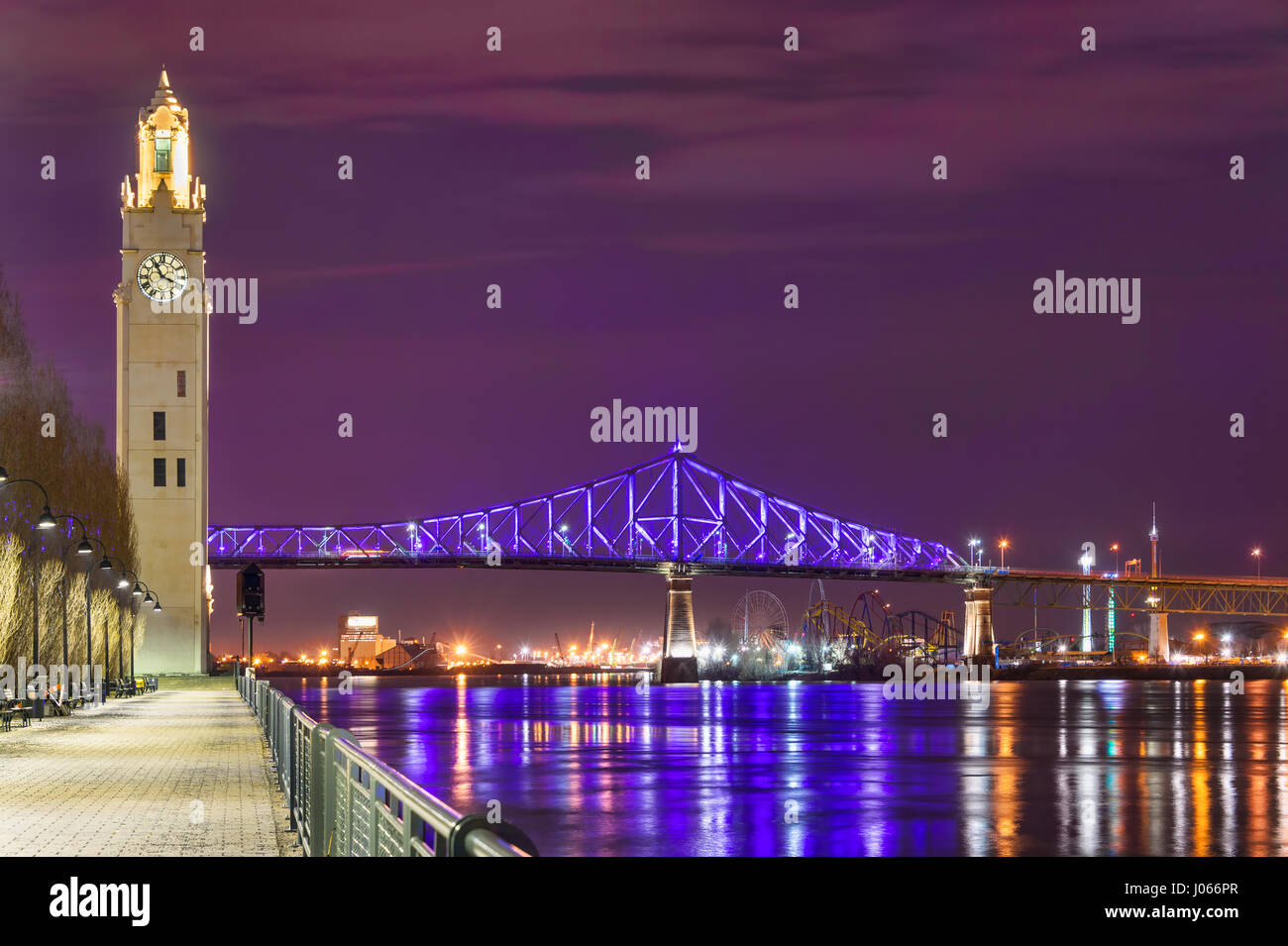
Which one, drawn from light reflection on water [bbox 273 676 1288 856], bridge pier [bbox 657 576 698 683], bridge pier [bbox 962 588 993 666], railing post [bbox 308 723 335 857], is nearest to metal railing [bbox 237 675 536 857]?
railing post [bbox 308 723 335 857]

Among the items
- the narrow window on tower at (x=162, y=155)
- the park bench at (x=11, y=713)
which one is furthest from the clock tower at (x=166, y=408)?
the park bench at (x=11, y=713)

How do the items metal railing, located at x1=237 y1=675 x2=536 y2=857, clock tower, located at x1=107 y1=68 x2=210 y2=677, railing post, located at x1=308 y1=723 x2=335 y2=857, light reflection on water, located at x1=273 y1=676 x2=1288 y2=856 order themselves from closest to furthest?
metal railing, located at x1=237 y1=675 x2=536 y2=857 → railing post, located at x1=308 y1=723 x2=335 y2=857 → light reflection on water, located at x1=273 y1=676 x2=1288 y2=856 → clock tower, located at x1=107 y1=68 x2=210 y2=677

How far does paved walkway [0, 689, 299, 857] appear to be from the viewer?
49.4 ft

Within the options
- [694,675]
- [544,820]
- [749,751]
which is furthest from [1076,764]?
[694,675]

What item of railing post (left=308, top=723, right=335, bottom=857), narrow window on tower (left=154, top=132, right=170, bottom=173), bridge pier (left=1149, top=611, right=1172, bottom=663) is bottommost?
bridge pier (left=1149, top=611, right=1172, bottom=663)

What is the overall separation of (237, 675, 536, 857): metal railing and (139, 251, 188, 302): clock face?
6168cm

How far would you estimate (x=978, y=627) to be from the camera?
15812 cm

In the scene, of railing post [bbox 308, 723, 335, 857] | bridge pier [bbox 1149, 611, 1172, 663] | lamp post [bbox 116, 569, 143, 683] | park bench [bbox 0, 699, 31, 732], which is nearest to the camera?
railing post [bbox 308, 723, 335, 857]

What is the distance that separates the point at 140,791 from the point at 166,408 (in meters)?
58.5

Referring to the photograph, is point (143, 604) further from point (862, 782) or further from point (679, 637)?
point (679, 637)

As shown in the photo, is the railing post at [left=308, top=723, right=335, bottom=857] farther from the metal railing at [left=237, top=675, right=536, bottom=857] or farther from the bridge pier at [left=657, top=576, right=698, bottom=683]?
the bridge pier at [left=657, top=576, right=698, bottom=683]
